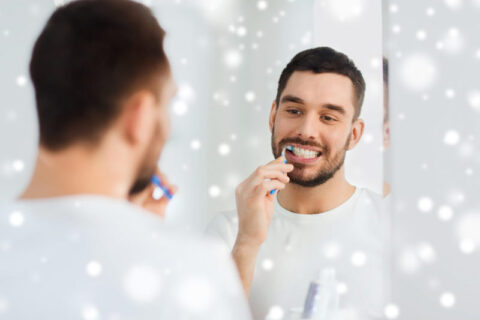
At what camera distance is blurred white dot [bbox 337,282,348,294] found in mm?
851

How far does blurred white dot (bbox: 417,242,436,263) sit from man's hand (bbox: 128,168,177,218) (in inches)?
19.2

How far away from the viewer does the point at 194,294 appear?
1.85ft

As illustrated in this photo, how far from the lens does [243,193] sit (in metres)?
0.94

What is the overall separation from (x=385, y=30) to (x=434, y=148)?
23cm

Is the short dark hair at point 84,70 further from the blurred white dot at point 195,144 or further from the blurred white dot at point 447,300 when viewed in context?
the blurred white dot at point 447,300

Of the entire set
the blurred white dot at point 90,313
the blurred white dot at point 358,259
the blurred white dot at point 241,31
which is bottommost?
the blurred white dot at point 358,259

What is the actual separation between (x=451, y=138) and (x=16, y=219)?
71 cm

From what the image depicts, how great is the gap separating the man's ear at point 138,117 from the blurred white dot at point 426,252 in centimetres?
51

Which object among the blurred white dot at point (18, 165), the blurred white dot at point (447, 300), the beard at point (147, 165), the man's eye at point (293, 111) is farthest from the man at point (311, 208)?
the blurred white dot at point (18, 165)

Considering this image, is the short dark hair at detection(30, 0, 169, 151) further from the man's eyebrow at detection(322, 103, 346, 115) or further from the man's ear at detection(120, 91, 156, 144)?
the man's eyebrow at detection(322, 103, 346, 115)

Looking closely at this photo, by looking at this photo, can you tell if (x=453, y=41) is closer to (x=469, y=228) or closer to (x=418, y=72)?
(x=418, y=72)

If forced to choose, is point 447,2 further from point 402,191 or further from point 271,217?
point 271,217

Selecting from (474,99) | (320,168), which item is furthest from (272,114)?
(474,99)

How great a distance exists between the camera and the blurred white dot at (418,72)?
826 millimetres
